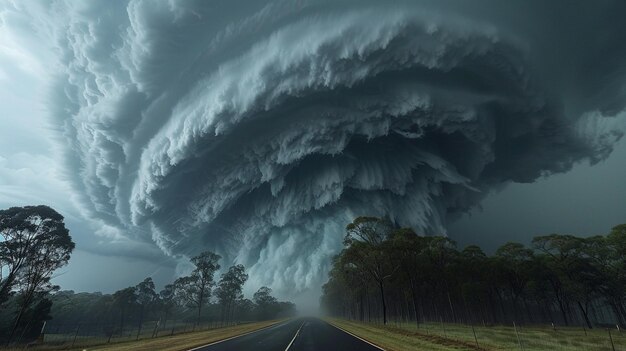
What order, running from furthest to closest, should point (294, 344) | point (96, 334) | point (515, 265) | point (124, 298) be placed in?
1. point (124, 298)
2. point (96, 334)
3. point (515, 265)
4. point (294, 344)

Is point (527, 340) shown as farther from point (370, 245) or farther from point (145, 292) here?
point (145, 292)

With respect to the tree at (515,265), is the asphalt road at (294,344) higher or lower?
lower

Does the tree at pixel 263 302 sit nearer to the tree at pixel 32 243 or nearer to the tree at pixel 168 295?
the tree at pixel 168 295

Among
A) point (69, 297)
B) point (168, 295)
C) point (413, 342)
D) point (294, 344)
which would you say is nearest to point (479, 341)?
point (413, 342)

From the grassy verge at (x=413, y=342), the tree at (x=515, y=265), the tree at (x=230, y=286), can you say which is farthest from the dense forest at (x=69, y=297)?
the tree at (x=515, y=265)

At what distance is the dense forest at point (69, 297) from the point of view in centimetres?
4219

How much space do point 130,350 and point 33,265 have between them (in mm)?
37766

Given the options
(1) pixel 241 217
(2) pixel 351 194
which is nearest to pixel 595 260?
(2) pixel 351 194

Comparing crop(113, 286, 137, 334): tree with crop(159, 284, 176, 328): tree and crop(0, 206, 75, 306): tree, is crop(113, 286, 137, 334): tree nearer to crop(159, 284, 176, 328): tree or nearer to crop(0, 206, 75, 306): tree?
crop(159, 284, 176, 328): tree

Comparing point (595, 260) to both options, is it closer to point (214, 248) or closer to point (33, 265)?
point (33, 265)

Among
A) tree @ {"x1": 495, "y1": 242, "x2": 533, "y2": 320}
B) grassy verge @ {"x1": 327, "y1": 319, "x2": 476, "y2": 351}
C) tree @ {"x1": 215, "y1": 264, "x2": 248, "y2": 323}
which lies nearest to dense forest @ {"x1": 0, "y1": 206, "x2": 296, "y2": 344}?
tree @ {"x1": 215, "y1": 264, "x2": 248, "y2": 323}

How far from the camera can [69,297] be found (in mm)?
108250

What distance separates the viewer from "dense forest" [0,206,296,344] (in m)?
42.2

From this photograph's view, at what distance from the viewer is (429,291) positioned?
72.9 meters
